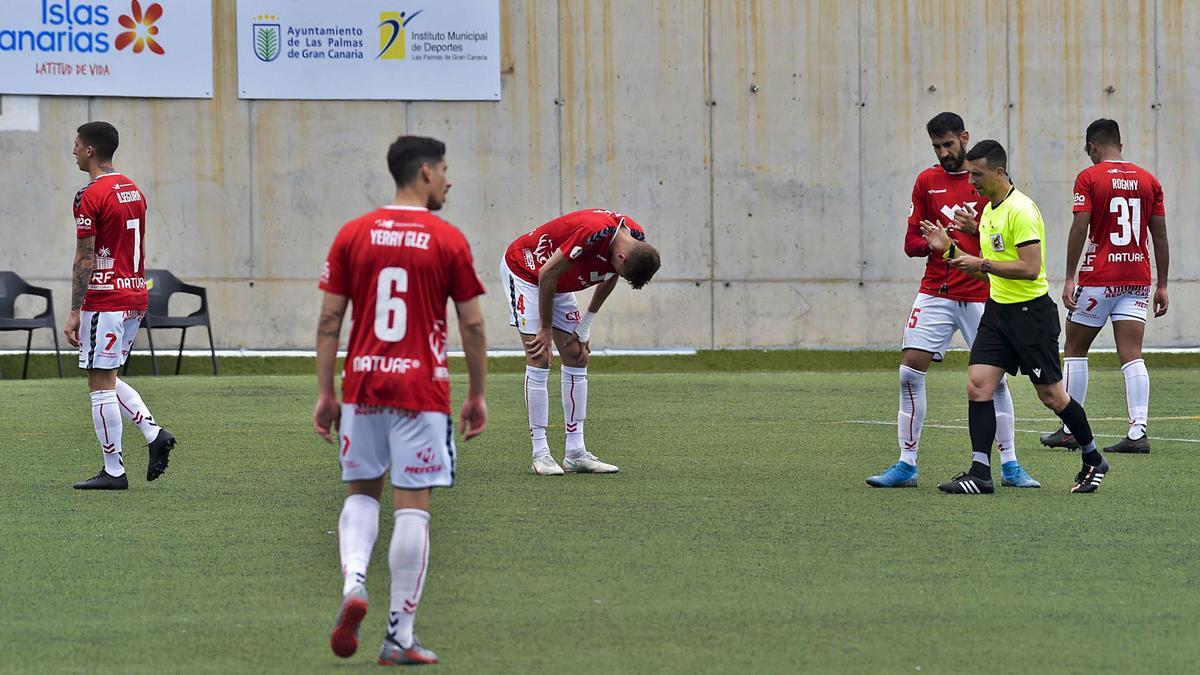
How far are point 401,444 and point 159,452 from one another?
14.6 ft

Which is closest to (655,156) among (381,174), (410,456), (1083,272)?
(381,174)

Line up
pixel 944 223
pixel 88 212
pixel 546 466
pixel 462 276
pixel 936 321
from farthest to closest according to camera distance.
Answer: pixel 546 466
pixel 944 223
pixel 936 321
pixel 88 212
pixel 462 276

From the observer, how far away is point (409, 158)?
525 centimetres

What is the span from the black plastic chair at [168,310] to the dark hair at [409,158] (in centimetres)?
1438

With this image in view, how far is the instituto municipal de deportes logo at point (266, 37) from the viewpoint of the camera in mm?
20703

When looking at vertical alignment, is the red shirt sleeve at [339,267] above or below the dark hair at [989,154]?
below

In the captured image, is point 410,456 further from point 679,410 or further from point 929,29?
point 929,29

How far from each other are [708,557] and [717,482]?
2.55 meters

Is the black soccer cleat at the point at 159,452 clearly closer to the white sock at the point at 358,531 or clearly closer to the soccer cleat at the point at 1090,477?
the white sock at the point at 358,531

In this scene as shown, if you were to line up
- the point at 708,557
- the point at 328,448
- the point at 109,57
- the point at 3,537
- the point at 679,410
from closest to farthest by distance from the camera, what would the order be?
the point at 708,557, the point at 3,537, the point at 328,448, the point at 679,410, the point at 109,57

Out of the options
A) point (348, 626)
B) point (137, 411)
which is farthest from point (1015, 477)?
point (348, 626)

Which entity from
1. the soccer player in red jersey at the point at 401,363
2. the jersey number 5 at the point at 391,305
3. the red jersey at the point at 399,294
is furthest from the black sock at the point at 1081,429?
the jersey number 5 at the point at 391,305

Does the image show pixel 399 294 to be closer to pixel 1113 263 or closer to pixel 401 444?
pixel 401 444

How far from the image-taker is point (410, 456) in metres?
5.19
